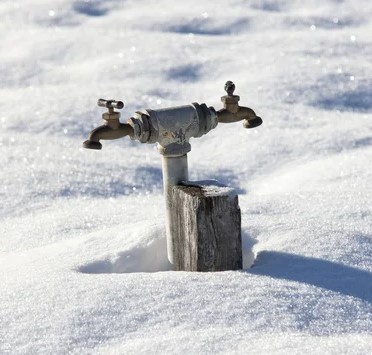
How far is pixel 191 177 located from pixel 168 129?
145 centimetres

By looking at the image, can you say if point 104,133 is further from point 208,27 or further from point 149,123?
point 208,27

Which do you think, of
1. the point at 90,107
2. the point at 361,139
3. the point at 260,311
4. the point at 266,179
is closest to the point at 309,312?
the point at 260,311

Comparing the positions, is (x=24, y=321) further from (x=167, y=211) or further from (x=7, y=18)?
(x=7, y=18)

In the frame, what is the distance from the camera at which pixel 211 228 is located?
2998mm

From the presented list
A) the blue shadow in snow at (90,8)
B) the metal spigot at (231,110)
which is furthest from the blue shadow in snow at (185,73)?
the metal spigot at (231,110)

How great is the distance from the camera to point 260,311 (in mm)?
2668

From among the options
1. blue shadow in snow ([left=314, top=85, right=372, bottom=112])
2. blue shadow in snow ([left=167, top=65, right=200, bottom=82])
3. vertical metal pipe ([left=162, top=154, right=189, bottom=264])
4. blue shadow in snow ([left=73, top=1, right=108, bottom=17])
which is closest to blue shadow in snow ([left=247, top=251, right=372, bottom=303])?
vertical metal pipe ([left=162, top=154, right=189, bottom=264])

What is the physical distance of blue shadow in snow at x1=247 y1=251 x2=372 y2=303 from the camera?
2861 millimetres

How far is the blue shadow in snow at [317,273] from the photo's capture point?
9.39ft

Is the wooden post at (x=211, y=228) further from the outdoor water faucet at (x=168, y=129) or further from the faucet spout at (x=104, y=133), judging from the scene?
the faucet spout at (x=104, y=133)

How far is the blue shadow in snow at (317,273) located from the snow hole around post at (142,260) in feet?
0.58

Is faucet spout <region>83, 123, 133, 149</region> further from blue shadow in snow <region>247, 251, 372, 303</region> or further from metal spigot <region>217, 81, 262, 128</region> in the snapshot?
blue shadow in snow <region>247, 251, 372, 303</region>

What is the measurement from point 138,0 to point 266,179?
3.50 metres

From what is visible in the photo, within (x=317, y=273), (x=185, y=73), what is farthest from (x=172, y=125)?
(x=185, y=73)
